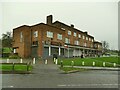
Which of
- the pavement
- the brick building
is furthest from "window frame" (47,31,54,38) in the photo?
the pavement

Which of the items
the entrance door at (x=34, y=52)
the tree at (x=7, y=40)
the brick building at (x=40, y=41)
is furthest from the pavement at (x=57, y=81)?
the tree at (x=7, y=40)

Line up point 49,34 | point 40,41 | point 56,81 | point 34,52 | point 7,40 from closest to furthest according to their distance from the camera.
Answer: point 56,81 < point 40,41 < point 34,52 < point 49,34 < point 7,40

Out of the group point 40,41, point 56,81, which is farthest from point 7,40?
point 56,81

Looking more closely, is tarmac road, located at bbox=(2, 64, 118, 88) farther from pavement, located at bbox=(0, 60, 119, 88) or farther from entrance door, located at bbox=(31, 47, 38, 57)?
entrance door, located at bbox=(31, 47, 38, 57)

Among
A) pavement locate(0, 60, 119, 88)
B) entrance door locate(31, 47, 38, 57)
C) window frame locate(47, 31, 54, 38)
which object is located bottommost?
pavement locate(0, 60, 119, 88)

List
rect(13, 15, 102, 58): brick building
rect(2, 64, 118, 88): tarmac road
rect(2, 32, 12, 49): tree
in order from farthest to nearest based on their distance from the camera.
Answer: rect(2, 32, 12, 49): tree < rect(13, 15, 102, 58): brick building < rect(2, 64, 118, 88): tarmac road

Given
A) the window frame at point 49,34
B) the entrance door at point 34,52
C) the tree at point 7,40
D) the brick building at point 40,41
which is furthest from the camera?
the tree at point 7,40

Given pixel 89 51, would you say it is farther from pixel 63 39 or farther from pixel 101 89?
pixel 101 89

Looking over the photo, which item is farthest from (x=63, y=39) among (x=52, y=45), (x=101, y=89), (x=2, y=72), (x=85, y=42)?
(x=101, y=89)

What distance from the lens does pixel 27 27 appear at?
50094 millimetres

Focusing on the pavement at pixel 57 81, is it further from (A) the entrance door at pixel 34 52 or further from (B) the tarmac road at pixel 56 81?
(A) the entrance door at pixel 34 52

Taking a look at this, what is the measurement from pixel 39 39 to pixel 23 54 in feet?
18.9

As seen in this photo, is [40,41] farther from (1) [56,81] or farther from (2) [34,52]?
(1) [56,81]

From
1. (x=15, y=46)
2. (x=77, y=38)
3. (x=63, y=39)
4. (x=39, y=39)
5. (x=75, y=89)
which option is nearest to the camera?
(x=75, y=89)
